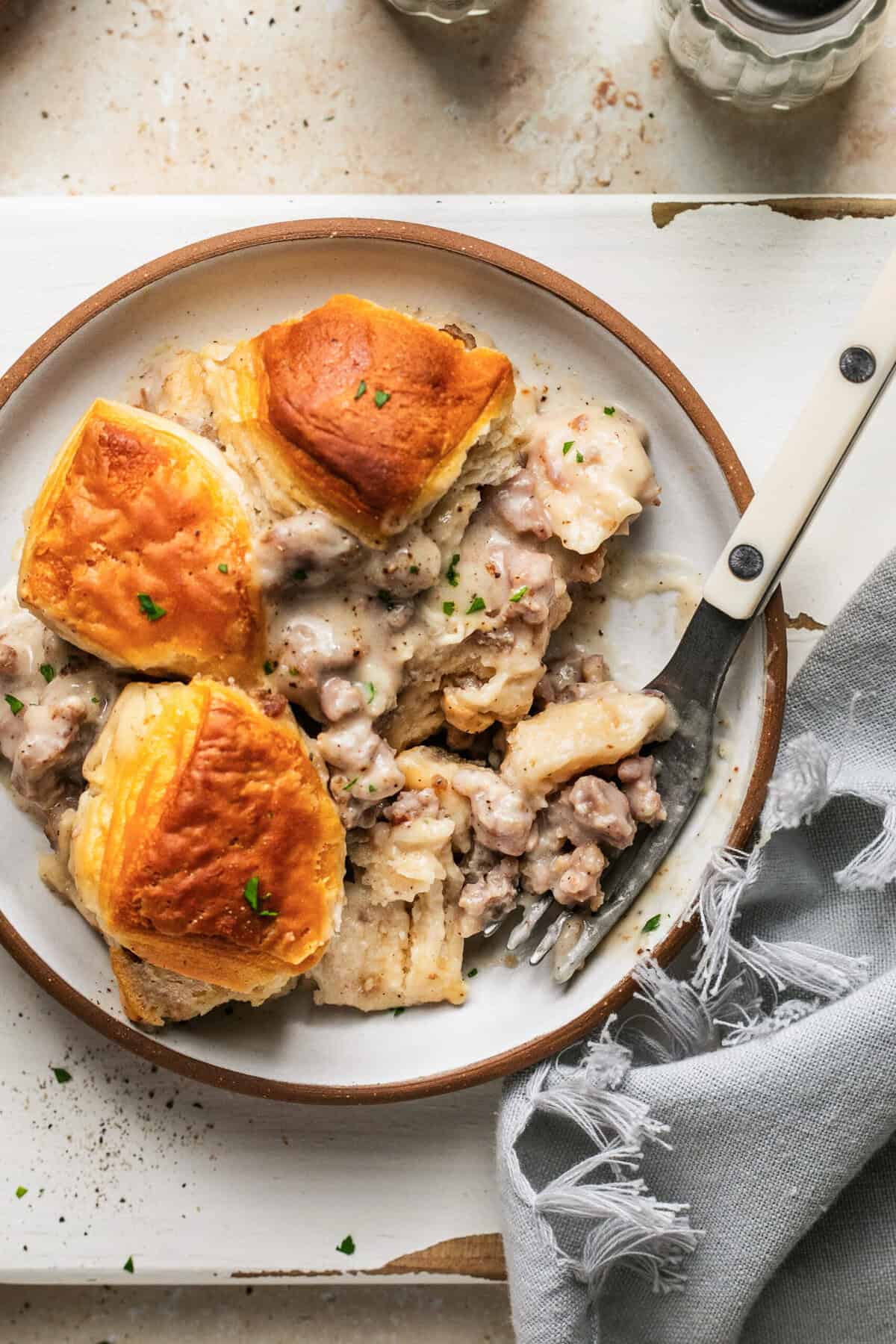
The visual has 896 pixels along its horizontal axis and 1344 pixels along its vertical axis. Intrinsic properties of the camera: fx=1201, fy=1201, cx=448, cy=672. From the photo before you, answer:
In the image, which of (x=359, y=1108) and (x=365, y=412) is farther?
(x=359, y=1108)

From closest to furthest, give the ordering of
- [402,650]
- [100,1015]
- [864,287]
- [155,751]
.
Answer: [155,751] → [402,650] → [100,1015] → [864,287]

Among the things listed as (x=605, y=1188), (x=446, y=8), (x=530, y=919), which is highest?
(x=446, y=8)

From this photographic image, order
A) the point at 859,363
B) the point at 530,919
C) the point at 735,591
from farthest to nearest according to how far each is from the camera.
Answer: the point at 530,919, the point at 735,591, the point at 859,363


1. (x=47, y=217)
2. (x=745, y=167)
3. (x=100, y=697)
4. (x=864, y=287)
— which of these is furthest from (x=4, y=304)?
(x=864, y=287)

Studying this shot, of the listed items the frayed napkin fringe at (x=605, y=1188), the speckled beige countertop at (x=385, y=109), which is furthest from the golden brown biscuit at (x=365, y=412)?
the frayed napkin fringe at (x=605, y=1188)

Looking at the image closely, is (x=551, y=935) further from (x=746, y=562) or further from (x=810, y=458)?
(x=810, y=458)

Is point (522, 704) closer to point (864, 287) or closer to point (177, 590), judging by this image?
point (177, 590)

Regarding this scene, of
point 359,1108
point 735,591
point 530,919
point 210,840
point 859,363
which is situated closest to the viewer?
point 210,840

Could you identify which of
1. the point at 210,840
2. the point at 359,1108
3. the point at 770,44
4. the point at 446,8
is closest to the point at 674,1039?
the point at 359,1108
